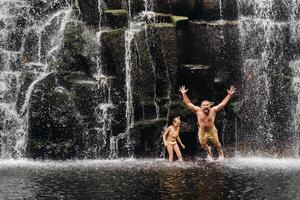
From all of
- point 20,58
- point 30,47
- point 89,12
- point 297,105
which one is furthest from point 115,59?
point 297,105

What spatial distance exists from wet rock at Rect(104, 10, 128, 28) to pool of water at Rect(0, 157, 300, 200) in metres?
6.75

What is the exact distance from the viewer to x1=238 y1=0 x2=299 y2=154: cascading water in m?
23.2

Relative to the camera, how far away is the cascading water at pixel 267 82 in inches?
915

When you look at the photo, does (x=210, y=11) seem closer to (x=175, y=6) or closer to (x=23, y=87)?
(x=175, y=6)

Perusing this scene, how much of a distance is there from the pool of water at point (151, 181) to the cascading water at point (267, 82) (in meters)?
5.12

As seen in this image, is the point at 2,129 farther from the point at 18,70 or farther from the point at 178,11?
the point at 178,11

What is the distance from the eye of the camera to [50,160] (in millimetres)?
20250

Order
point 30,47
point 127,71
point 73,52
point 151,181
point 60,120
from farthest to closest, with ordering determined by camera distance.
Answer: point 30,47 → point 127,71 → point 73,52 → point 60,120 → point 151,181

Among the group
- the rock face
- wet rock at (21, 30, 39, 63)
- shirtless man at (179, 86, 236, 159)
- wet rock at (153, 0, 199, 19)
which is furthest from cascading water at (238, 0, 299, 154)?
wet rock at (21, 30, 39, 63)

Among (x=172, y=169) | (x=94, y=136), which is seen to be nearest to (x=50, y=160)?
(x=94, y=136)

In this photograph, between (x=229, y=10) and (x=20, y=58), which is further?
(x=229, y=10)

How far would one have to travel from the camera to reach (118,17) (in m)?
22.4

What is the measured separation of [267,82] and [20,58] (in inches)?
418

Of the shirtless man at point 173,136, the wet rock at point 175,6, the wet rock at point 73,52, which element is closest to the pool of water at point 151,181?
the shirtless man at point 173,136
